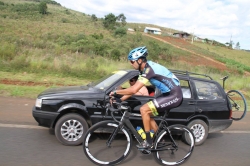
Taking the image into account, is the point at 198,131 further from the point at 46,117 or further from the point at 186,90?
the point at 46,117

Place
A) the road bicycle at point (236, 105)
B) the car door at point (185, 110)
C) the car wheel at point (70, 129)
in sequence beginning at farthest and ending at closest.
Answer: the road bicycle at point (236, 105) → the car door at point (185, 110) → the car wheel at point (70, 129)

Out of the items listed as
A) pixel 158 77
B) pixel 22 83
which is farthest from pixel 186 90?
pixel 22 83

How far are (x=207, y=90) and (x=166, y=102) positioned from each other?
93.1 inches

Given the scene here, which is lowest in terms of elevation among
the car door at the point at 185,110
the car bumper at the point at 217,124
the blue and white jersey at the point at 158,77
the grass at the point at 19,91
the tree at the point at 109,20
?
the grass at the point at 19,91

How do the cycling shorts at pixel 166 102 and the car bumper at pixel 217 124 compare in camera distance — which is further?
the car bumper at pixel 217 124

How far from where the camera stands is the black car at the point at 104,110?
5.08 meters

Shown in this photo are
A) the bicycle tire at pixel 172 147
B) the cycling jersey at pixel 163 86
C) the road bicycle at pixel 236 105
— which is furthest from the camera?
the road bicycle at pixel 236 105

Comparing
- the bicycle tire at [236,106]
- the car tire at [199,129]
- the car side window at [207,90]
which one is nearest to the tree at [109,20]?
the bicycle tire at [236,106]

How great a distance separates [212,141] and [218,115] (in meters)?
0.82

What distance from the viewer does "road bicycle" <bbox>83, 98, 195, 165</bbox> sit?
A: 4316mm

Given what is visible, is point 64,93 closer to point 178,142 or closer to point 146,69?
point 146,69

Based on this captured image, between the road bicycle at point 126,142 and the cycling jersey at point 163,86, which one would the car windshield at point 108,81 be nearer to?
the road bicycle at point 126,142

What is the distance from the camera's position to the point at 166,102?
175 inches

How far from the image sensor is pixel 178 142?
16.2 ft
